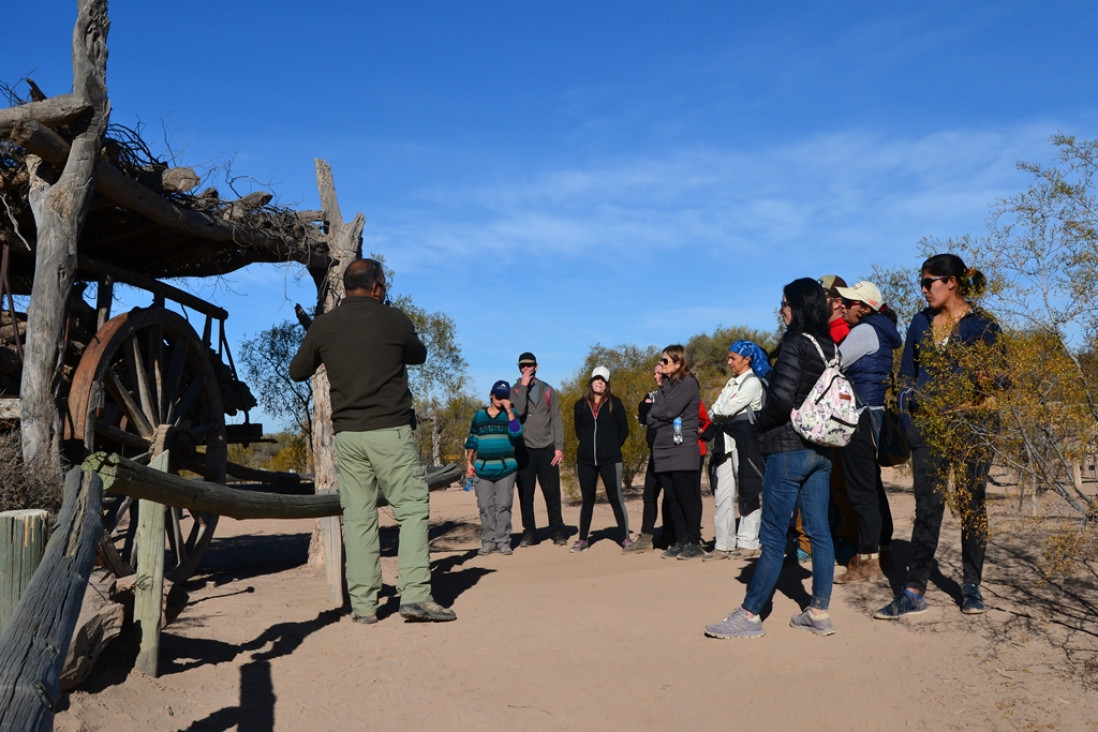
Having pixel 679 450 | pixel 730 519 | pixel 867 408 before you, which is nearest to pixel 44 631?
pixel 867 408

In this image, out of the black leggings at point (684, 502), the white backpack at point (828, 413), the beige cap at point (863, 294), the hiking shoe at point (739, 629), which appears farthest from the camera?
the black leggings at point (684, 502)

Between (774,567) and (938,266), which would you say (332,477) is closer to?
(774,567)

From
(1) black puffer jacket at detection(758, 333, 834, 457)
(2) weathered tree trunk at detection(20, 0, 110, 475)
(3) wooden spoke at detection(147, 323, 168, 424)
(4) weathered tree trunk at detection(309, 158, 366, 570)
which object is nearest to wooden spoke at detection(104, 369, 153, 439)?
(3) wooden spoke at detection(147, 323, 168, 424)

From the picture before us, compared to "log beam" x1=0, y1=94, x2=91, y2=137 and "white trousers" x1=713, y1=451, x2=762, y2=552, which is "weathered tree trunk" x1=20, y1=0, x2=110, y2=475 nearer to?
"log beam" x1=0, y1=94, x2=91, y2=137

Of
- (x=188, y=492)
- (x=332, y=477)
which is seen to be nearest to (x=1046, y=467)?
(x=188, y=492)

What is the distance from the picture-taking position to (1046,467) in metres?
3.99

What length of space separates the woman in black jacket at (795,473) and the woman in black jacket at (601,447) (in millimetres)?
3620

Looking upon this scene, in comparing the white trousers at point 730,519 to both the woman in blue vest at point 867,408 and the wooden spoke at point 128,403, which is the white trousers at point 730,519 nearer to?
the woman in blue vest at point 867,408

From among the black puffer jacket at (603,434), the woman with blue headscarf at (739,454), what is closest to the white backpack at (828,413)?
the woman with blue headscarf at (739,454)

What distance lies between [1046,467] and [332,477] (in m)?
5.52

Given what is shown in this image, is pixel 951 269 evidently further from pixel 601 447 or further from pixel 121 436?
pixel 121 436

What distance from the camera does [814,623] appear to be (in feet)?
15.5

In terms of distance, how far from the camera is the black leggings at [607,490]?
836 centimetres

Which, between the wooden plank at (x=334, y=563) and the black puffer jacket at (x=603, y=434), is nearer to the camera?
the wooden plank at (x=334, y=563)
